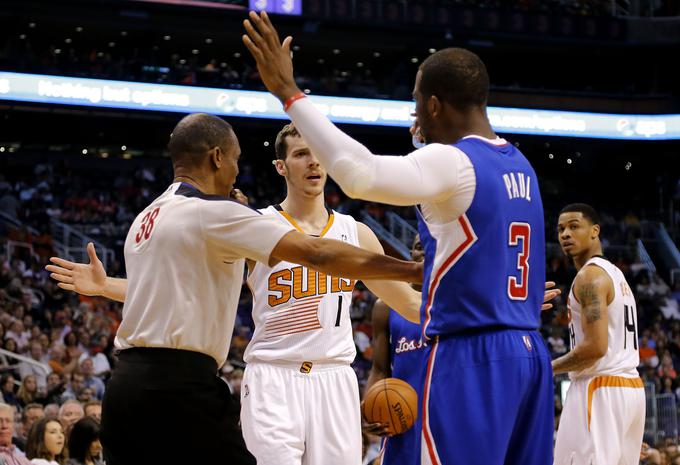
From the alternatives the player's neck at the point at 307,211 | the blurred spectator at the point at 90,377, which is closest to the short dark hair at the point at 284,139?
the player's neck at the point at 307,211

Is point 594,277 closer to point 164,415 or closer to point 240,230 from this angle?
point 240,230

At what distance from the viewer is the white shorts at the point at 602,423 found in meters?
7.46

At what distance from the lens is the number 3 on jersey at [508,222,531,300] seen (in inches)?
159

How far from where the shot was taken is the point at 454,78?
409 centimetres

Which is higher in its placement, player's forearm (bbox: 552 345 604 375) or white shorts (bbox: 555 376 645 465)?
player's forearm (bbox: 552 345 604 375)

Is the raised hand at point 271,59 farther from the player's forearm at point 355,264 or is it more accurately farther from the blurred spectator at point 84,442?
the blurred spectator at point 84,442

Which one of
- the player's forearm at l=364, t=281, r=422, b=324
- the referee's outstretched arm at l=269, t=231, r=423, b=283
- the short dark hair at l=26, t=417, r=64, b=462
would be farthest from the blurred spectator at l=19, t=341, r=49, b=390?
the referee's outstretched arm at l=269, t=231, r=423, b=283

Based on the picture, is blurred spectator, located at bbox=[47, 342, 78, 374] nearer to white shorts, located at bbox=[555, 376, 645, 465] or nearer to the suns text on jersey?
white shorts, located at bbox=[555, 376, 645, 465]

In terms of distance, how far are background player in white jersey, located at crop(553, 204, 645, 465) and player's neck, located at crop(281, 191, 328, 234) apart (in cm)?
220

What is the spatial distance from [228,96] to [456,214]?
24843 mm

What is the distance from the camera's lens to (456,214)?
3982mm

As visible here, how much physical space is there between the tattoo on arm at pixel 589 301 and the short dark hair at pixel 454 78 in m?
3.79

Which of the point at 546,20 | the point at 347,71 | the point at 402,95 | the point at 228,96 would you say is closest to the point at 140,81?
the point at 228,96

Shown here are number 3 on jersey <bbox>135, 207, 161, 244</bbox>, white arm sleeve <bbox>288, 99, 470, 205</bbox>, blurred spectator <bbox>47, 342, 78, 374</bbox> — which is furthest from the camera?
blurred spectator <bbox>47, 342, 78, 374</bbox>
